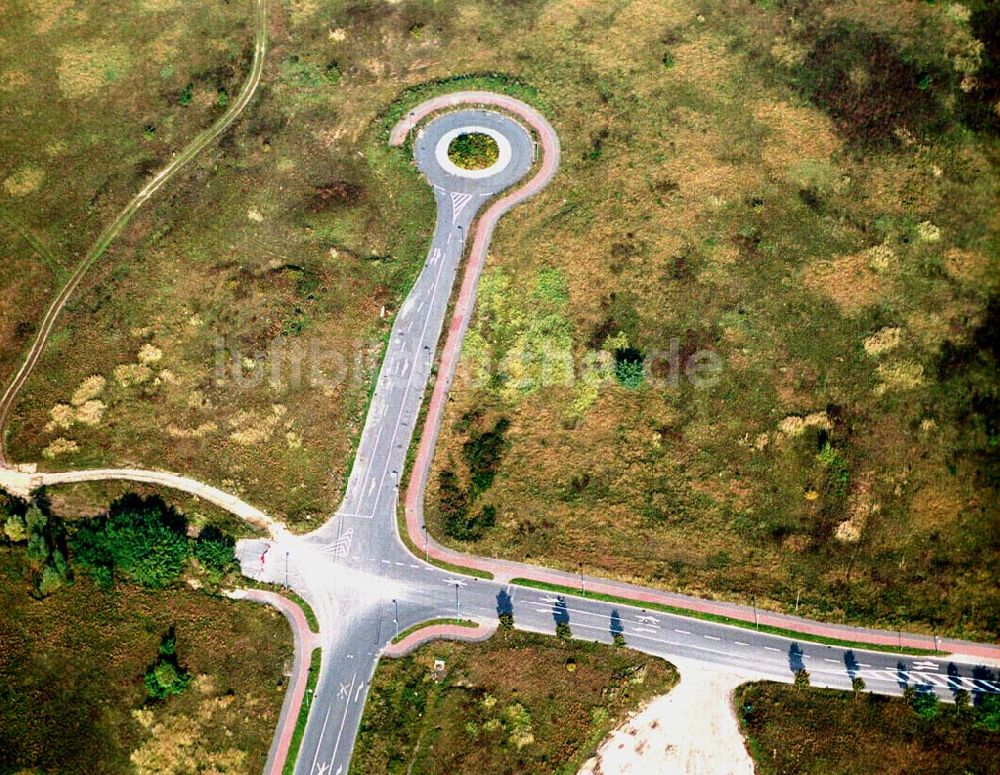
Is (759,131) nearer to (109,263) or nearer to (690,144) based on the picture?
(690,144)

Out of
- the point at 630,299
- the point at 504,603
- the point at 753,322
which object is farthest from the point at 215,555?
the point at 753,322

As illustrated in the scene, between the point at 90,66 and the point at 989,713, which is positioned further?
the point at 90,66

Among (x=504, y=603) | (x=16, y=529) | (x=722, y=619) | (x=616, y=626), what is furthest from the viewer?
(x=504, y=603)

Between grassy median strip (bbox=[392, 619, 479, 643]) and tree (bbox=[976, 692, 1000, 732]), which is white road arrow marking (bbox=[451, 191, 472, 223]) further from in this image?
tree (bbox=[976, 692, 1000, 732])

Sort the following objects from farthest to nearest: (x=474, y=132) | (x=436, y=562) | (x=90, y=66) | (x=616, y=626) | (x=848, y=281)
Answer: (x=90, y=66) → (x=474, y=132) → (x=848, y=281) → (x=436, y=562) → (x=616, y=626)

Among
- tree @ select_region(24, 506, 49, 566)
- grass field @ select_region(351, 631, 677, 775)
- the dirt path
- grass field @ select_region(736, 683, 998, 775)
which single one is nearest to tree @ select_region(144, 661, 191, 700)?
tree @ select_region(24, 506, 49, 566)

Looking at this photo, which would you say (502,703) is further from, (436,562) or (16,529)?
(16,529)

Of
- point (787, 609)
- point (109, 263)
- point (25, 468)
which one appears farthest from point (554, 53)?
point (25, 468)

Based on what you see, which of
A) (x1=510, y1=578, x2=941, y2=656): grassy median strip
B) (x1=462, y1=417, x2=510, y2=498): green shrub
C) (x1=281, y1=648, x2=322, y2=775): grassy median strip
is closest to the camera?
(x1=281, y1=648, x2=322, y2=775): grassy median strip
